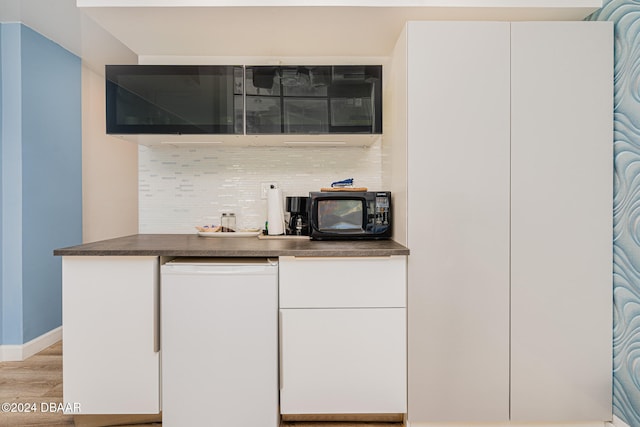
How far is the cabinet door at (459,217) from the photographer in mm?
1589

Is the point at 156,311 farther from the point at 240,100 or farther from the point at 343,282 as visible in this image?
the point at 240,100

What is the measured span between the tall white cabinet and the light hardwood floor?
58 centimetres

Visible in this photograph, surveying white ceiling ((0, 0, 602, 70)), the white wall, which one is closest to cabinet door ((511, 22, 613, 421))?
white ceiling ((0, 0, 602, 70))

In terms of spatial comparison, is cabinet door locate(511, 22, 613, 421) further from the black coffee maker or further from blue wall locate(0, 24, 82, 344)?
blue wall locate(0, 24, 82, 344)

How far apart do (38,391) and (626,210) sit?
10.7 feet

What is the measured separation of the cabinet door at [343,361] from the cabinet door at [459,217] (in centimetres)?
11

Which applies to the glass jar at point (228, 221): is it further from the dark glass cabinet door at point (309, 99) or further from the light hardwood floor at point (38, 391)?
the light hardwood floor at point (38, 391)

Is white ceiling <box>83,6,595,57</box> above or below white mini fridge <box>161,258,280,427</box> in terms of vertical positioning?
above

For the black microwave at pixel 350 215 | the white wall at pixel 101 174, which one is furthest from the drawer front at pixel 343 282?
the white wall at pixel 101 174

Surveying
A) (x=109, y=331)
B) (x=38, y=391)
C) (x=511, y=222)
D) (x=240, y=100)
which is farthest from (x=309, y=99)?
Answer: (x=38, y=391)

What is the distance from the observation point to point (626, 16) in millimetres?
1545

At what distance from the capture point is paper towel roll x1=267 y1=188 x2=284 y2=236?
215 cm

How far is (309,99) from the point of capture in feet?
6.41

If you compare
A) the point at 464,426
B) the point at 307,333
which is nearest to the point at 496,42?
the point at 307,333
